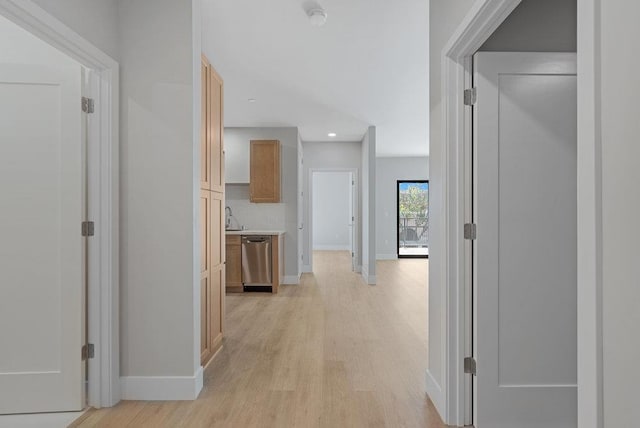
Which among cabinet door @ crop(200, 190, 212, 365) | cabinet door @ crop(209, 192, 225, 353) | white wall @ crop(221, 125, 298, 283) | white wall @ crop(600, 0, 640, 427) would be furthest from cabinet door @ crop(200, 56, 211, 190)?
white wall @ crop(221, 125, 298, 283)

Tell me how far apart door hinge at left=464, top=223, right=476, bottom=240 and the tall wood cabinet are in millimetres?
1838

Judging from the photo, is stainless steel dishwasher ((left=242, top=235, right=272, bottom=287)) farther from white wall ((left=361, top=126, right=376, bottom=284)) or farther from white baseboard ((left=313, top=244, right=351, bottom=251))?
white baseboard ((left=313, top=244, right=351, bottom=251))

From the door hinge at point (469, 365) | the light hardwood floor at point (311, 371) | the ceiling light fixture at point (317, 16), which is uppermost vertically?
the ceiling light fixture at point (317, 16)

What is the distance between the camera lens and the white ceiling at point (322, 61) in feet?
9.86

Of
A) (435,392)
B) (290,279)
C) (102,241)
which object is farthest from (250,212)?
(435,392)

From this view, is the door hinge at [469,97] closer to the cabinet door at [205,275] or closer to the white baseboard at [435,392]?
the white baseboard at [435,392]

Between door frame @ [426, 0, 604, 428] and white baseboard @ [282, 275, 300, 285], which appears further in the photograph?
white baseboard @ [282, 275, 300, 285]

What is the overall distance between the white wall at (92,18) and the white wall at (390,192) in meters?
8.53

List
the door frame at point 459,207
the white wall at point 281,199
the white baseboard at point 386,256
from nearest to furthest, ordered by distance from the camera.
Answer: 1. the door frame at point 459,207
2. the white wall at point 281,199
3. the white baseboard at point 386,256

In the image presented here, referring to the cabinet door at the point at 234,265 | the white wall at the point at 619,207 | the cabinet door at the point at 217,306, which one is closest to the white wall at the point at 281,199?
the cabinet door at the point at 234,265

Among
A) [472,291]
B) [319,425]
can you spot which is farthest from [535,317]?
[319,425]

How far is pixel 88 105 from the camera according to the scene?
2342 millimetres

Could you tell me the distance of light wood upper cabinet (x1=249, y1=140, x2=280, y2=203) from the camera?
6.57 metres

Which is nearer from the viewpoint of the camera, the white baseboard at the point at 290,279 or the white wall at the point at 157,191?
the white wall at the point at 157,191
